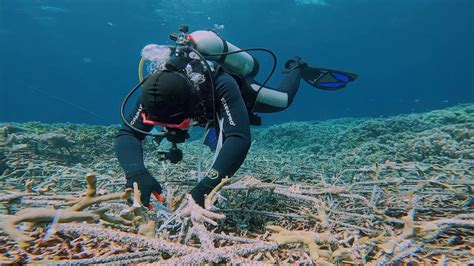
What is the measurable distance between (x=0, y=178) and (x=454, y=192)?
543cm

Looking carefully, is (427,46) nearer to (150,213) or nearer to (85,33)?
(85,33)

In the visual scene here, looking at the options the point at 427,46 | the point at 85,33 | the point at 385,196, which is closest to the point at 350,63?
the point at 427,46

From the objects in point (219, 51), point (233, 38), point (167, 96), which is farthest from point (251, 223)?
point (233, 38)

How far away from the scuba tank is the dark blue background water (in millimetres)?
19798

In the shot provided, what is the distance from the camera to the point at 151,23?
45594 millimetres

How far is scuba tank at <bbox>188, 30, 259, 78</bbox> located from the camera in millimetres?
3506

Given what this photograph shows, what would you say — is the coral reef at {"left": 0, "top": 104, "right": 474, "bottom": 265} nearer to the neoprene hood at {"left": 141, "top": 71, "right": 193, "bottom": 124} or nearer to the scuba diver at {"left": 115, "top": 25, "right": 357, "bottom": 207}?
the scuba diver at {"left": 115, "top": 25, "right": 357, "bottom": 207}

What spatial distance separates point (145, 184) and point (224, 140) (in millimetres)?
850

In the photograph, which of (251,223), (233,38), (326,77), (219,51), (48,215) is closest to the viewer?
(48,215)

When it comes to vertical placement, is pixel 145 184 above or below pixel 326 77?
below

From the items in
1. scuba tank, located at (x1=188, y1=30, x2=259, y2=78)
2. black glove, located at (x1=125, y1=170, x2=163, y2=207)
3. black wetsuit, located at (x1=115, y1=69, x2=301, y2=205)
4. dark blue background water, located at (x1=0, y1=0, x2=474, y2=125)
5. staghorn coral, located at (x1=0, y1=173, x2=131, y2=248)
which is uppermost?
dark blue background water, located at (x1=0, y1=0, x2=474, y2=125)

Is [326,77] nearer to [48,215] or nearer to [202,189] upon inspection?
[202,189]

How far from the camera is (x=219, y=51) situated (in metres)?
3.68

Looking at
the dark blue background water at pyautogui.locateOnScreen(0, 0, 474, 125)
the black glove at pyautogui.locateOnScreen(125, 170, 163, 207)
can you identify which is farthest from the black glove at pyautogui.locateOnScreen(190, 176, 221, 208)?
the dark blue background water at pyautogui.locateOnScreen(0, 0, 474, 125)
